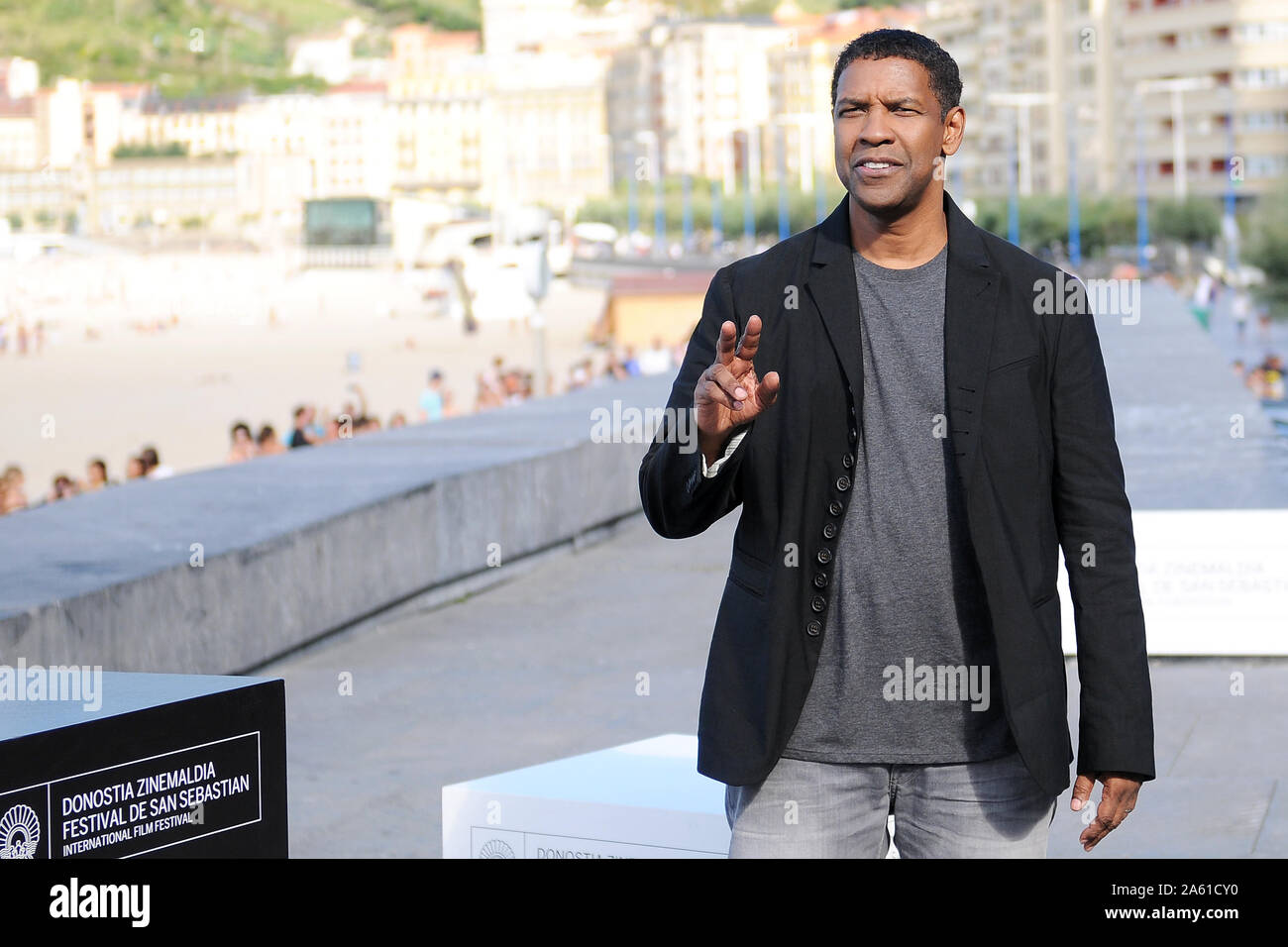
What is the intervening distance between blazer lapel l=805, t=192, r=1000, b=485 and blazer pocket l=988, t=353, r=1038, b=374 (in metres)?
0.02

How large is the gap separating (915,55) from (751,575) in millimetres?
756

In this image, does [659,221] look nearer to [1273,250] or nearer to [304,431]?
[1273,250]

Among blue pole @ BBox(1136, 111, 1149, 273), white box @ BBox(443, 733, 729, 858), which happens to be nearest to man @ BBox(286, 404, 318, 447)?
white box @ BBox(443, 733, 729, 858)

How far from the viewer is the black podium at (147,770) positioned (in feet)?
8.46

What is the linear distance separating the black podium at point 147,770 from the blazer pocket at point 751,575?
752 mm

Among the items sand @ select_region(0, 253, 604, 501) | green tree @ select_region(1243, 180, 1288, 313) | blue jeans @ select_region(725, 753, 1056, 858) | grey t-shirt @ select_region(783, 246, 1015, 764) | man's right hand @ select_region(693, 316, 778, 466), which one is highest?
man's right hand @ select_region(693, 316, 778, 466)

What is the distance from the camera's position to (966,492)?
259cm

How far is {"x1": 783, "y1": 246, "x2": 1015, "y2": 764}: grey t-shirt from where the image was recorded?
2621 mm

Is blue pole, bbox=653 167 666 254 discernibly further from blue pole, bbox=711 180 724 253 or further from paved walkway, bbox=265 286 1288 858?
paved walkway, bbox=265 286 1288 858

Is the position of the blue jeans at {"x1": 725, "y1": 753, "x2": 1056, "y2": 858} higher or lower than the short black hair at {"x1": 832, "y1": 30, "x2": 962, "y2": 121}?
lower

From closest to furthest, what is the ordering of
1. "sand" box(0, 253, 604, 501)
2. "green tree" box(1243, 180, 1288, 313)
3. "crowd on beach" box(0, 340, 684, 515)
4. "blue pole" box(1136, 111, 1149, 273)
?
"crowd on beach" box(0, 340, 684, 515), "sand" box(0, 253, 604, 501), "green tree" box(1243, 180, 1288, 313), "blue pole" box(1136, 111, 1149, 273)

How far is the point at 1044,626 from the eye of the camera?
8.75 ft

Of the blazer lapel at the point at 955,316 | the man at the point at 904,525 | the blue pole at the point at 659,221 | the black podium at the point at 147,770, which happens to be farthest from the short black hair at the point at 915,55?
the blue pole at the point at 659,221

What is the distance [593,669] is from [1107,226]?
298ft
